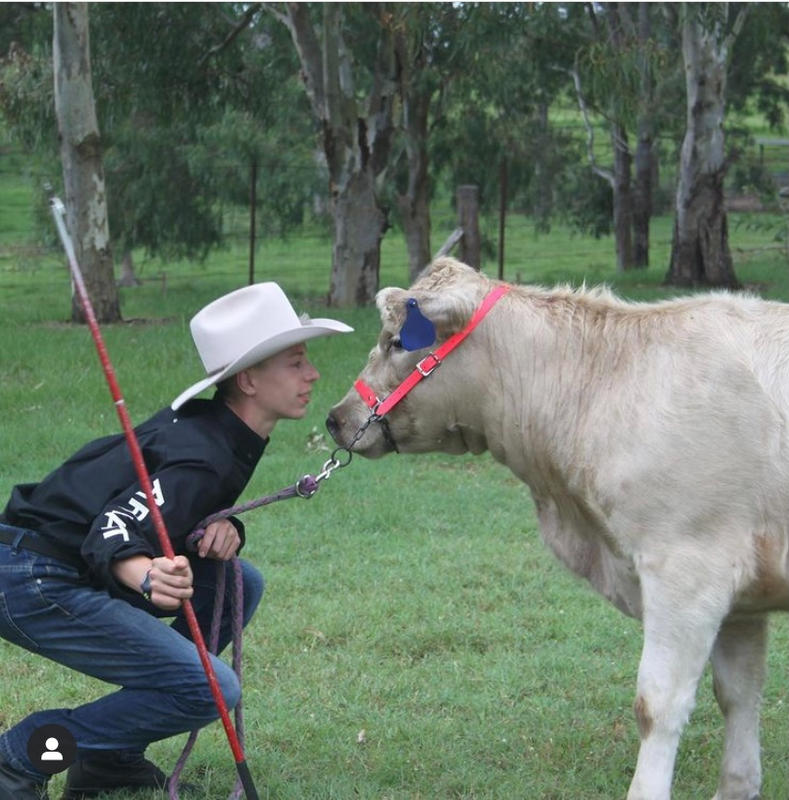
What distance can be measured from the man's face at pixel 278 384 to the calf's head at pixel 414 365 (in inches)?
12.2

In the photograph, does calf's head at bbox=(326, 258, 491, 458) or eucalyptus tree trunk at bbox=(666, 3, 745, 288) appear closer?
calf's head at bbox=(326, 258, 491, 458)

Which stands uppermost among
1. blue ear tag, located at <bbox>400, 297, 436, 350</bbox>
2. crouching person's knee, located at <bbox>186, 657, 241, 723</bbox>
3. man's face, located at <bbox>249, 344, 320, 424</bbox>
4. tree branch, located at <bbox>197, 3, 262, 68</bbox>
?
tree branch, located at <bbox>197, 3, 262, 68</bbox>

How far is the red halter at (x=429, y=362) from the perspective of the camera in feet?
15.7

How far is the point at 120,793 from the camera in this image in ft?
15.9

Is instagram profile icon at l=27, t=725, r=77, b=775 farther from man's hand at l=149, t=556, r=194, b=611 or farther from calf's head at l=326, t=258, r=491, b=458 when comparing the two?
calf's head at l=326, t=258, r=491, b=458

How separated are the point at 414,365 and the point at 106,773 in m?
1.70

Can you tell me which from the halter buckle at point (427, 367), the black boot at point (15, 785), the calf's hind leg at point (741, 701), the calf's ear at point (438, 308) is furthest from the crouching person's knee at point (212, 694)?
the calf's hind leg at point (741, 701)

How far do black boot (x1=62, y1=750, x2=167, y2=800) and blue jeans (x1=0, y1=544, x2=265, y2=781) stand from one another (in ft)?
0.44

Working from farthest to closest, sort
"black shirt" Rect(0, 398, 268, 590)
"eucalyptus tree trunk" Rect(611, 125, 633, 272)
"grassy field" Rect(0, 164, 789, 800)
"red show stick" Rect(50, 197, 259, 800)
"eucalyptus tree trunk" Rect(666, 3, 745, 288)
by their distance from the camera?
"eucalyptus tree trunk" Rect(611, 125, 633, 272)
"eucalyptus tree trunk" Rect(666, 3, 745, 288)
"grassy field" Rect(0, 164, 789, 800)
"black shirt" Rect(0, 398, 268, 590)
"red show stick" Rect(50, 197, 259, 800)

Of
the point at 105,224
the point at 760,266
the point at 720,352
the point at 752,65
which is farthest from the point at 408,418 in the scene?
the point at 752,65

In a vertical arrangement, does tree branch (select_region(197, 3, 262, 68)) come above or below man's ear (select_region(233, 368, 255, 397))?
above

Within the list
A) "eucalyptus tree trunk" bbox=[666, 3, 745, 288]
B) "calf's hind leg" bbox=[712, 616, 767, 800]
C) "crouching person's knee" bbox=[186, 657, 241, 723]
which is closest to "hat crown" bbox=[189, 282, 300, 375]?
"crouching person's knee" bbox=[186, 657, 241, 723]

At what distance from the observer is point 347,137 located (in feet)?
63.2

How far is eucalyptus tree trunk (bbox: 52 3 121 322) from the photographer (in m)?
15.7
